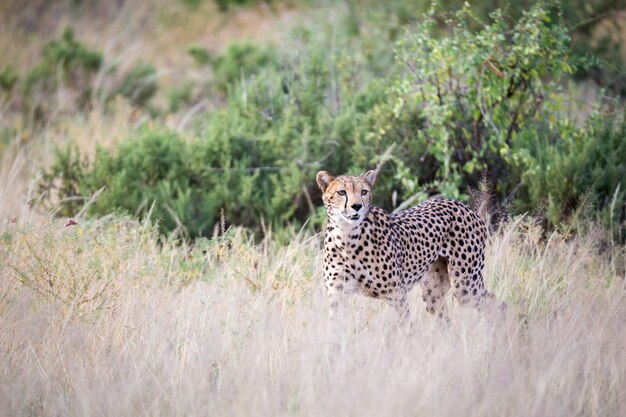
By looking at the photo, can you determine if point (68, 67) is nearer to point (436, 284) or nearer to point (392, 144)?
point (392, 144)

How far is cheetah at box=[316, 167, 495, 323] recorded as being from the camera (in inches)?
184

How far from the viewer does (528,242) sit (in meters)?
5.76

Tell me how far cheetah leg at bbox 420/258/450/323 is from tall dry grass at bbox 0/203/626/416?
7 cm

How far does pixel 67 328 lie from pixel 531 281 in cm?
244

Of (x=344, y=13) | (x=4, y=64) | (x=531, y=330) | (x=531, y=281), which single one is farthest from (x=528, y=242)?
(x=4, y=64)

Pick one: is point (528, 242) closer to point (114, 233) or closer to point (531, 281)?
point (531, 281)

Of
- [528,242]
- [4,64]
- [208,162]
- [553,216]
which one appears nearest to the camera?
[528,242]

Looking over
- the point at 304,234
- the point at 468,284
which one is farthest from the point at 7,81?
the point at 468,284

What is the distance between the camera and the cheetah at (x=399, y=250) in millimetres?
4680

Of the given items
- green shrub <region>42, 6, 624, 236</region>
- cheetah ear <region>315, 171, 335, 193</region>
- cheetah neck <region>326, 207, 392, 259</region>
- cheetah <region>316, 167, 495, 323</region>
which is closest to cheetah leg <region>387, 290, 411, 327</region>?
cheetah <region>316, 167, 495, 323</region>

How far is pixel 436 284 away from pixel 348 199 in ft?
3.10

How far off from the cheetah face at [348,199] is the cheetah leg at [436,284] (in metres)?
0.69

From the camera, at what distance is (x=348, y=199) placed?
4.58 meters

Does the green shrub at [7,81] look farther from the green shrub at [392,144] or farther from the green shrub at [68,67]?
the green shrub at [392,144]
